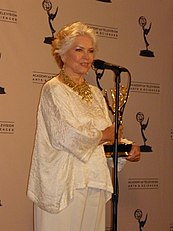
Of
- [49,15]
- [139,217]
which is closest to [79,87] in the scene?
[49,15]

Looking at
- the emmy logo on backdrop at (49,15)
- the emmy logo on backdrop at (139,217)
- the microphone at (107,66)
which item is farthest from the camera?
the emmy logo on backdrop at (139,217)

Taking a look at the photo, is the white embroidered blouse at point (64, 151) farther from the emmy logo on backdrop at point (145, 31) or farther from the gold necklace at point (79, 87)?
the emmy logo on backdrop at point (145, 31)

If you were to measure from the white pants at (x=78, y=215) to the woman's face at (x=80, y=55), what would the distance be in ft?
1.88

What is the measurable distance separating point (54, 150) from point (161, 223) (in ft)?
4.79

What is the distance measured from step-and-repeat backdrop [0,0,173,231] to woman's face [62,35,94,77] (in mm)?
581

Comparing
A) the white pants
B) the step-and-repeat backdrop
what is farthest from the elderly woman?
the step-and-repeat backdrop

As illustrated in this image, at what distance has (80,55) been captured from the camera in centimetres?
224

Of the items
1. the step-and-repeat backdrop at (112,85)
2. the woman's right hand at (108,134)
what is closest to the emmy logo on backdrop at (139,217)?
the step-and-repeat backdrop at (112,85)

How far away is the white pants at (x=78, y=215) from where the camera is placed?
2.10 meters

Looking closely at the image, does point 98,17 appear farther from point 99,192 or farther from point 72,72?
point 99,192

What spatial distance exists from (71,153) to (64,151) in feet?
0.12

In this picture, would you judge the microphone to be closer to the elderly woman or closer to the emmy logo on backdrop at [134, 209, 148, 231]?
the elderly woman

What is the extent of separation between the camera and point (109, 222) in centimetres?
307

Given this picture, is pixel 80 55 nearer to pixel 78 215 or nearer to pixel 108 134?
pixel 108 134
